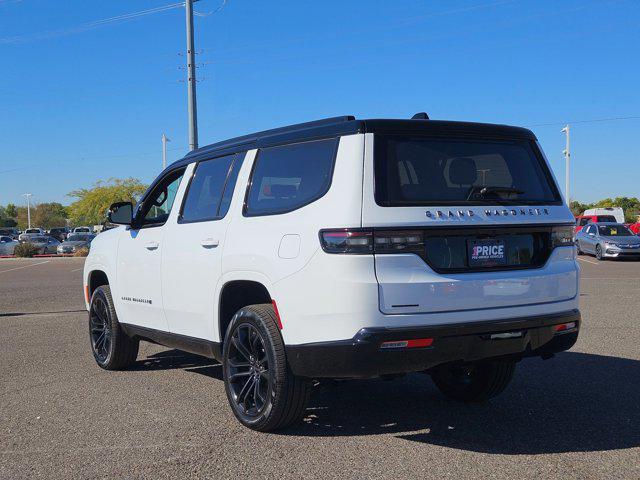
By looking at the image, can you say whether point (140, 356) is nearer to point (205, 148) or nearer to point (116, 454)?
point (205, 148)

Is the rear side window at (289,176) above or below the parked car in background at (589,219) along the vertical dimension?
above

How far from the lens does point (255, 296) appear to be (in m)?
5.00

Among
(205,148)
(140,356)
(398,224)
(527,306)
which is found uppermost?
(205,148)

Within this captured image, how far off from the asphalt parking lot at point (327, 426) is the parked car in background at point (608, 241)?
1952 cm

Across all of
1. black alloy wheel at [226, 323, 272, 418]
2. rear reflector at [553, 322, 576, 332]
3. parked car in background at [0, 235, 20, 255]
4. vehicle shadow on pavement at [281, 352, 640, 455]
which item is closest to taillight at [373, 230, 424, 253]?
black alloy wheel at [226, 323, 272, 418]

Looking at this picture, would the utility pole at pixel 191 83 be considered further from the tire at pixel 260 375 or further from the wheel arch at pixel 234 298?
the tire at pixel 260 375

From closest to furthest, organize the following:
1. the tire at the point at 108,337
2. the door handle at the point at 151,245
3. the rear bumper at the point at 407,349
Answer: the rear bumper at the point at 407,349 → the door handle at the point at 151,245 → the tire at the point at 108,337

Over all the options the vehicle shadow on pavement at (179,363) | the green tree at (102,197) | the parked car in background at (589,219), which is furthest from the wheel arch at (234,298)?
the green tree at (102,197)

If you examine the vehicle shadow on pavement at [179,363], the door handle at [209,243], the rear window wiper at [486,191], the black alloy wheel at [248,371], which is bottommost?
the vehicle shadow on pavement at [179,363]

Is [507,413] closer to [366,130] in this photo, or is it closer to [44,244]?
[366,130]

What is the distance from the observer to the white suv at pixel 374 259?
160 inches

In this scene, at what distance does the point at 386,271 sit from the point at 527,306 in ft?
3.47

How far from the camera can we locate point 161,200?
6637 millimetres

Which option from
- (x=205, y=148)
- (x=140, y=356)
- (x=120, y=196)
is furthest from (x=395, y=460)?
(x=120, y=196)
